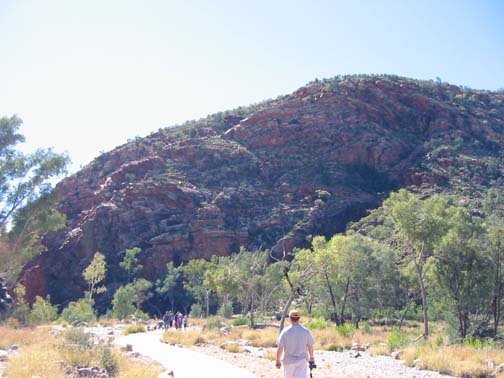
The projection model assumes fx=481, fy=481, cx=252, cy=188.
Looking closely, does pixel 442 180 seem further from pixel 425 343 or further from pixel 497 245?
pixel 425 343

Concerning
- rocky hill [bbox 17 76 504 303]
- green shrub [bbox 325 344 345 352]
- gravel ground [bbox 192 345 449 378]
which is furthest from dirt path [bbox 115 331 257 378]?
rocky hill [bbox 17 76 504 303]

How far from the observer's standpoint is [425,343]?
20.5 metres

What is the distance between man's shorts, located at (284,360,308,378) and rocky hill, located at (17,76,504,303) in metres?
57.3

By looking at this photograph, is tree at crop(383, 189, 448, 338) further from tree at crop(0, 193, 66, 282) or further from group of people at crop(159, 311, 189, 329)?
tree at crop(0, 193, 66, 282)

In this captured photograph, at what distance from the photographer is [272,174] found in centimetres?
7931

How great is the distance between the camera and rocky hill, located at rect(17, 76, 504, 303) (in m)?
71.2

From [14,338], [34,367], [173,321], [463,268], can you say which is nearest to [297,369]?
[34,367]

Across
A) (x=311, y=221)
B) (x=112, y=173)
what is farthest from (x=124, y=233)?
(x=311, y=221)

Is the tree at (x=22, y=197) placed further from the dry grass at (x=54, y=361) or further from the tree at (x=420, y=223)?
the tree at (x=420, y=223)

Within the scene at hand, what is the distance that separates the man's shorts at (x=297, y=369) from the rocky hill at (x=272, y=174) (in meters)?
57.3

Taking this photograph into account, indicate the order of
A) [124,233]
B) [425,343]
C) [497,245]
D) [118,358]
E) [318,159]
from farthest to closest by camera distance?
[318,159]
[124,233]
[497,245]
[425,343]
[118,358]

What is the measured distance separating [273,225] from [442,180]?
25416 mm

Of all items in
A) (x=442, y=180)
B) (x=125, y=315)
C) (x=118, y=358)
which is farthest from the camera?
(x=442, y=180)

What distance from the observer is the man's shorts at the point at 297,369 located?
8672mm
